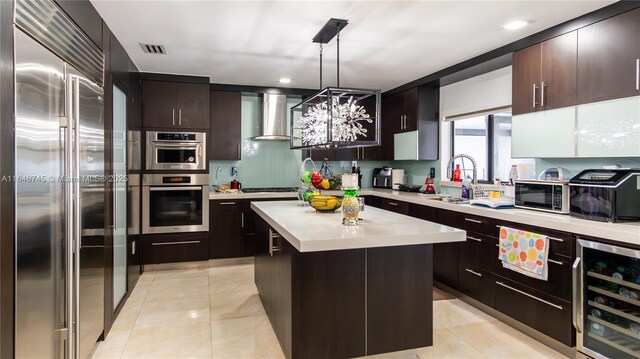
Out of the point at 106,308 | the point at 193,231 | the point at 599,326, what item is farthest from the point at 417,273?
the point at 193,231

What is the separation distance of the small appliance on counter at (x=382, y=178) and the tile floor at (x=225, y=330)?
7.89 ft

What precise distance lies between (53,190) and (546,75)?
11.4 feet

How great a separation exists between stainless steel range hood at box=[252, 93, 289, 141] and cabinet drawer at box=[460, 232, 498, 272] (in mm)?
2811

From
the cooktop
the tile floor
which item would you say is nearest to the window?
the tile floor

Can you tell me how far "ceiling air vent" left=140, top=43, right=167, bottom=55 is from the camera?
3584mm

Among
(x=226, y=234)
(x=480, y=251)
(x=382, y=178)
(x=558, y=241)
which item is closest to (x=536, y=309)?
(x=558, y=241)

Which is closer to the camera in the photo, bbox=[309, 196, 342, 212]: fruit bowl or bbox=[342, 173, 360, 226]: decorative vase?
bbox=[342, 173, 360, 226]: decorative vase

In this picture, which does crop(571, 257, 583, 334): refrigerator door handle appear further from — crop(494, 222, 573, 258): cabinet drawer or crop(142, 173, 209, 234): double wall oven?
crop(142, 173, 209, 234): double wall oven

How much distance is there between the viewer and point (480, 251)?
335 centimetres

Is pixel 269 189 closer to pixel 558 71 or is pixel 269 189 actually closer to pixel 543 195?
pixel 543 195

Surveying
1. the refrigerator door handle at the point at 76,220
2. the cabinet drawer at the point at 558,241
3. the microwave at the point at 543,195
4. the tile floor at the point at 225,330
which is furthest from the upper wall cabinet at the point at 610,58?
the refrigerator door handle at the point at 76,220

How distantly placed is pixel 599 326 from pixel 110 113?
3.66 metres

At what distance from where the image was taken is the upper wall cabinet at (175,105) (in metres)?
4.65

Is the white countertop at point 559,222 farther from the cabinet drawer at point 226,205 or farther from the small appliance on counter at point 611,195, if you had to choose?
the cabinet drawer at point 226,205
